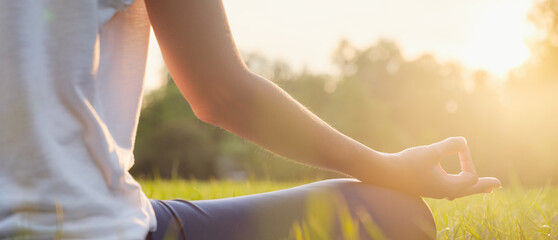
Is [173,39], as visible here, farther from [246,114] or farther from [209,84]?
[246,114]

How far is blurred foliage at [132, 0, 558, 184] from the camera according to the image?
18.4 metres

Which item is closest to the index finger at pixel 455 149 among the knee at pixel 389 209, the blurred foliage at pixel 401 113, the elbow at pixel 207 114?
the knee at pixel 389 209

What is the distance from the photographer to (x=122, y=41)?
116 centimetres

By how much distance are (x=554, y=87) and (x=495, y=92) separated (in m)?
3.05

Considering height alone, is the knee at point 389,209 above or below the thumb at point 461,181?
below

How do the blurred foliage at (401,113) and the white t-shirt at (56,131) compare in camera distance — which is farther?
the blurred foliage at (401,113)

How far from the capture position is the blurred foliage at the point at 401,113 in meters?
18.4

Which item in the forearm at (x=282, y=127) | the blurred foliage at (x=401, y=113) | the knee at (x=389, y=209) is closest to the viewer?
the forearm at (x=282, y=127)

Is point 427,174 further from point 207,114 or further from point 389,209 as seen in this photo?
point 207,114

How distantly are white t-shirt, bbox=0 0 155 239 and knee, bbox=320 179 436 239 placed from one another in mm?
700

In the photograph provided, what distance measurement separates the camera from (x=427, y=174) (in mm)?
1550

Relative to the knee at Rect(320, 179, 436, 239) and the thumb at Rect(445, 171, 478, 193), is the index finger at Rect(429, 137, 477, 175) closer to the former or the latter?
the thumb at Rect(445, 171, 478, 193)

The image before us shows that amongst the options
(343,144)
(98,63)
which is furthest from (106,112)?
(343,144)

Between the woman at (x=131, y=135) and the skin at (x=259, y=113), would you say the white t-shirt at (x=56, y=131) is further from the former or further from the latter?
the skin at (x=259, y=113)
